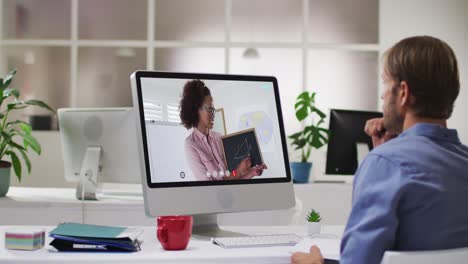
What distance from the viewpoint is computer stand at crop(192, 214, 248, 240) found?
2.05 m

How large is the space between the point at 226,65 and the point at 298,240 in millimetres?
4735

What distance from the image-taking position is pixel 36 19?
21.6 feet

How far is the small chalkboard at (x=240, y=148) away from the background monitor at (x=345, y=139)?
2.04 meters

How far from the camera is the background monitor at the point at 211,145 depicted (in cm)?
190

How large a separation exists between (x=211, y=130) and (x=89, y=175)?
5.29 feet

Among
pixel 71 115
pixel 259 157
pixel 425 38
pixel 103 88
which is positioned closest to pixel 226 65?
pixel 103 88

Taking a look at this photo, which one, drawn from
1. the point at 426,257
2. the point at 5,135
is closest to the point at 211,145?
the point at 426,257

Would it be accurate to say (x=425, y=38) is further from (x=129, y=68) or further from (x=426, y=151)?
(x=129, y=68)

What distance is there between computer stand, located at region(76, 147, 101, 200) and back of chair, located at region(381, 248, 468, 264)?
7.97 ft

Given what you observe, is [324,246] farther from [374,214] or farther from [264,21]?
[264,21]

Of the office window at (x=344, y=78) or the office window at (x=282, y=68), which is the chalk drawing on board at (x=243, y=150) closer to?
the office window at (x=282, y=68)

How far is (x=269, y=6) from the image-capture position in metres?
6.52

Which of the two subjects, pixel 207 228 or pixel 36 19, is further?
pixel 36 19

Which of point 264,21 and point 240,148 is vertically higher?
point 264,21
